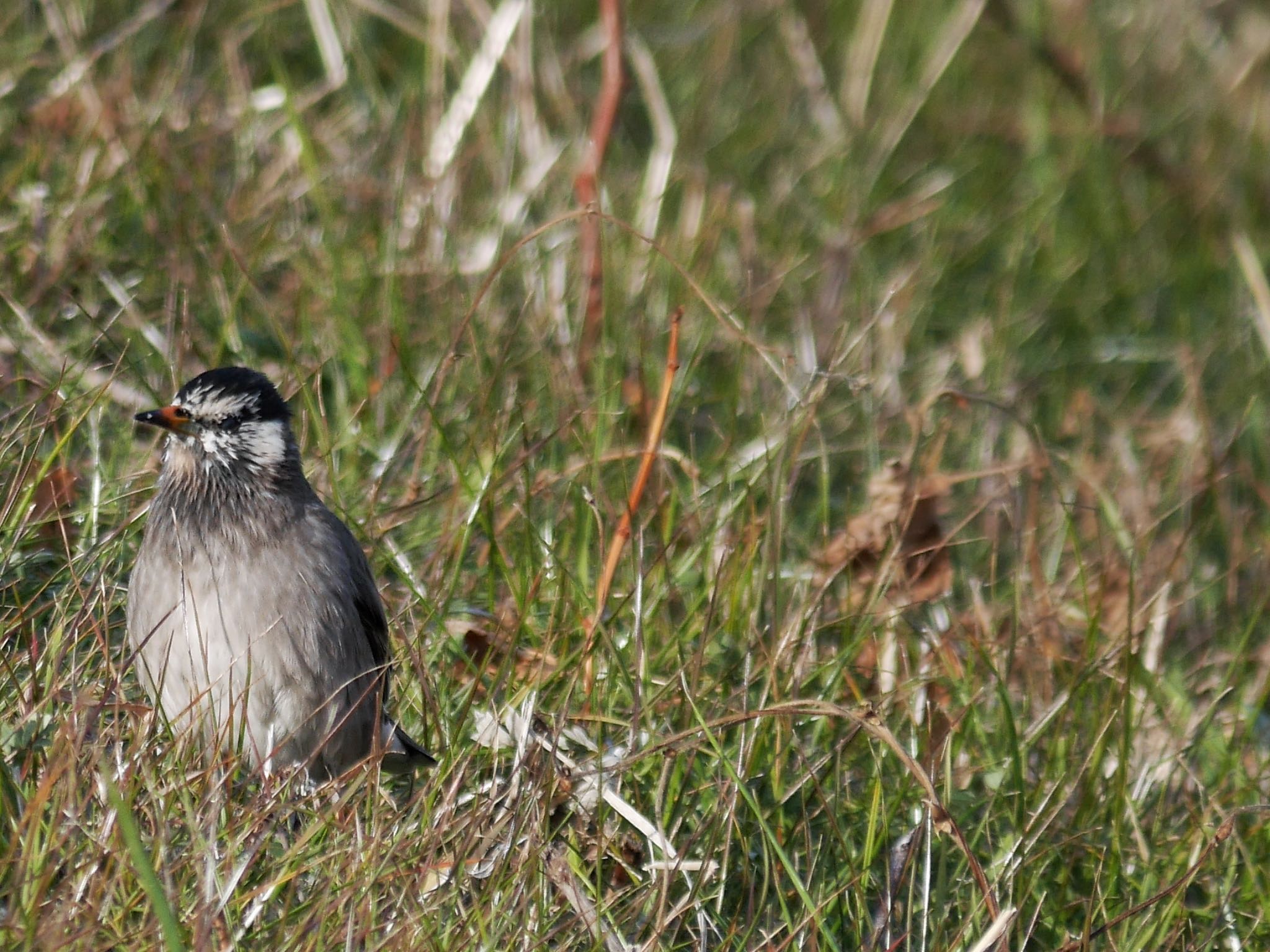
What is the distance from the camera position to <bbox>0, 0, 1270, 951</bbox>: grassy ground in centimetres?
350

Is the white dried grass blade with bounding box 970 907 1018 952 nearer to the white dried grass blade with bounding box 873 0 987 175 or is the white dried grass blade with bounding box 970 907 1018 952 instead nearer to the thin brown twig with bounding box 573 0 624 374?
the thin brown twig with bounding box 573 0 624 374

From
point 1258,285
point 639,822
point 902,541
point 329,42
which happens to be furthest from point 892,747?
point 329,42

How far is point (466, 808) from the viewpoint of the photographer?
144 inches

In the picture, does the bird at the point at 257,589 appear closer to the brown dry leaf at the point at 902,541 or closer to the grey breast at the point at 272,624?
the grey breast at the point at 272,624

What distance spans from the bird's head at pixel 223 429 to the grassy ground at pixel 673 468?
9.7 inches

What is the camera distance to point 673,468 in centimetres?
546

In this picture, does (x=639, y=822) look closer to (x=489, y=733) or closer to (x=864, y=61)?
(x=489, y=733)

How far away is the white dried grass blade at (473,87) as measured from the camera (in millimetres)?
6465

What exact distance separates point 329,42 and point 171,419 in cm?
283

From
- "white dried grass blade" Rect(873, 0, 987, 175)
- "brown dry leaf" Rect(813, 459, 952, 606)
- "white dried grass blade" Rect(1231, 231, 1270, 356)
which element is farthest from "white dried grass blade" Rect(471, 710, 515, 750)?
"white dried grass blade" Rect(873, 0, 987, 175)

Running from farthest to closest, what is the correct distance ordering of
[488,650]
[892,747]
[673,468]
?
1. [673,468]
2. [488,650]
3. [892,747]

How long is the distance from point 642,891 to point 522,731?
0.43 metres

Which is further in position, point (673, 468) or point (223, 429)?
point (673, 468)

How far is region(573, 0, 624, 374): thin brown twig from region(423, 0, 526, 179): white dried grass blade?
488 millimetres
